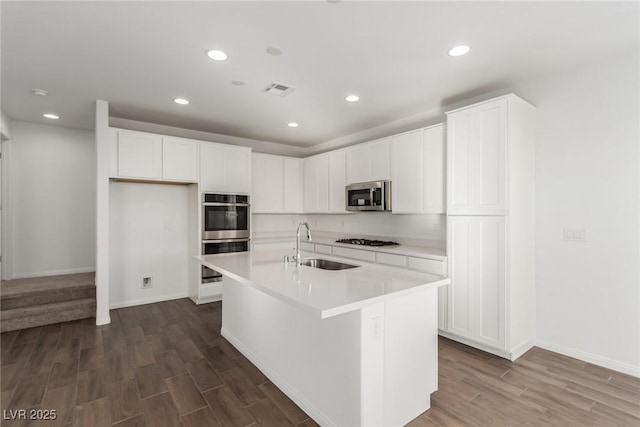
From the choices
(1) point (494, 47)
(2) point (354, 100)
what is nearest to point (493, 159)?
(1) point (494, 47)

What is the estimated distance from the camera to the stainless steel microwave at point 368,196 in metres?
4.17

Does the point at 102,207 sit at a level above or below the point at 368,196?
below

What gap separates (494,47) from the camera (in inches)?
95.7

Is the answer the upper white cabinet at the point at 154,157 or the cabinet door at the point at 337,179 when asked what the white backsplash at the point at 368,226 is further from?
the upper white cabinet at the point at 154,157

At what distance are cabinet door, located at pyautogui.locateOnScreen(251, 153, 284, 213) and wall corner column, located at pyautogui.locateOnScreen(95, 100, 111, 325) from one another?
2.09 metres

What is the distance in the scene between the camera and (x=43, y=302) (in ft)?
12.4

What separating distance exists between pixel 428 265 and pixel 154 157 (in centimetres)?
375

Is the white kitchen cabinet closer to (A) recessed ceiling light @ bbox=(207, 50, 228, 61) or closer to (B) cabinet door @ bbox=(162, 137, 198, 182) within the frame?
(B) cabinet door @ bbox=(162, 137, 198, 182)

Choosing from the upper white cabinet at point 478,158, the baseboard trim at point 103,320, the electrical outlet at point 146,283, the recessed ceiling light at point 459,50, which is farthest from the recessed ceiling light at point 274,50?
the electrical outlet at point 146,283

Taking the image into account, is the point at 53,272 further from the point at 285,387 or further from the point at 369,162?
the point at 369,162

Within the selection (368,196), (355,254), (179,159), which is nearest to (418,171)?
(368,196)

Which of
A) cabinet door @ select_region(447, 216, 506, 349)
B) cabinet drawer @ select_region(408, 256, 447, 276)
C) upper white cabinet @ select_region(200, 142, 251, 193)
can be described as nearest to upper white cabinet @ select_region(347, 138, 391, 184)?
cabinet drawer @ select_region(408, 256, 447, 276)

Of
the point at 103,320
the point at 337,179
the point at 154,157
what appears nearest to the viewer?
the point at 103,320

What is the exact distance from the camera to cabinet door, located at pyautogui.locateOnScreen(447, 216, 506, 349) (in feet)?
9.30
